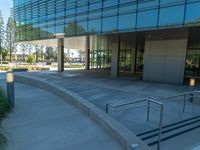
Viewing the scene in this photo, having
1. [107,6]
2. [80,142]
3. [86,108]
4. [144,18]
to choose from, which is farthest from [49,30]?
[80,142]

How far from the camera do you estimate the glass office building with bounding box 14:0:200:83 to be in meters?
14.8

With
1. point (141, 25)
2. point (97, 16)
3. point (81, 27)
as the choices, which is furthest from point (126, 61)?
point (141, 25)

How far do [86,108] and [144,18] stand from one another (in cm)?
1107

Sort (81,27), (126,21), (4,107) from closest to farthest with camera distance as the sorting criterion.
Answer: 1. (4,107)
2. (126,21)
3. (81,27)

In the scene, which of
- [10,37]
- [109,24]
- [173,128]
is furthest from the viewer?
[10,37]

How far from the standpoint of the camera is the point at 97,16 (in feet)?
63.5

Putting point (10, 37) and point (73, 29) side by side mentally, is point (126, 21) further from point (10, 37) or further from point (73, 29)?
point (10, 37)

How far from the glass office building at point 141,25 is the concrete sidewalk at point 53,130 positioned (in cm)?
1028

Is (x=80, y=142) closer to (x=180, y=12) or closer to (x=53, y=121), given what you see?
(x=53, y=121)

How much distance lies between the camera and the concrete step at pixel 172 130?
5.77 metres

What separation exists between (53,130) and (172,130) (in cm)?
378

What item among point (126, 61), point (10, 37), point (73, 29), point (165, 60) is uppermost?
point (10, 37)

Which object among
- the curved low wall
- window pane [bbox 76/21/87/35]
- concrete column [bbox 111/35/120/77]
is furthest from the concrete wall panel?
the curved low wall

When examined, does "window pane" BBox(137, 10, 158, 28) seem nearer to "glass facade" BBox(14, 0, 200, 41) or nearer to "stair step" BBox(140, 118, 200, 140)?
"glass facade" BBox(14, 0, 200, 41)
